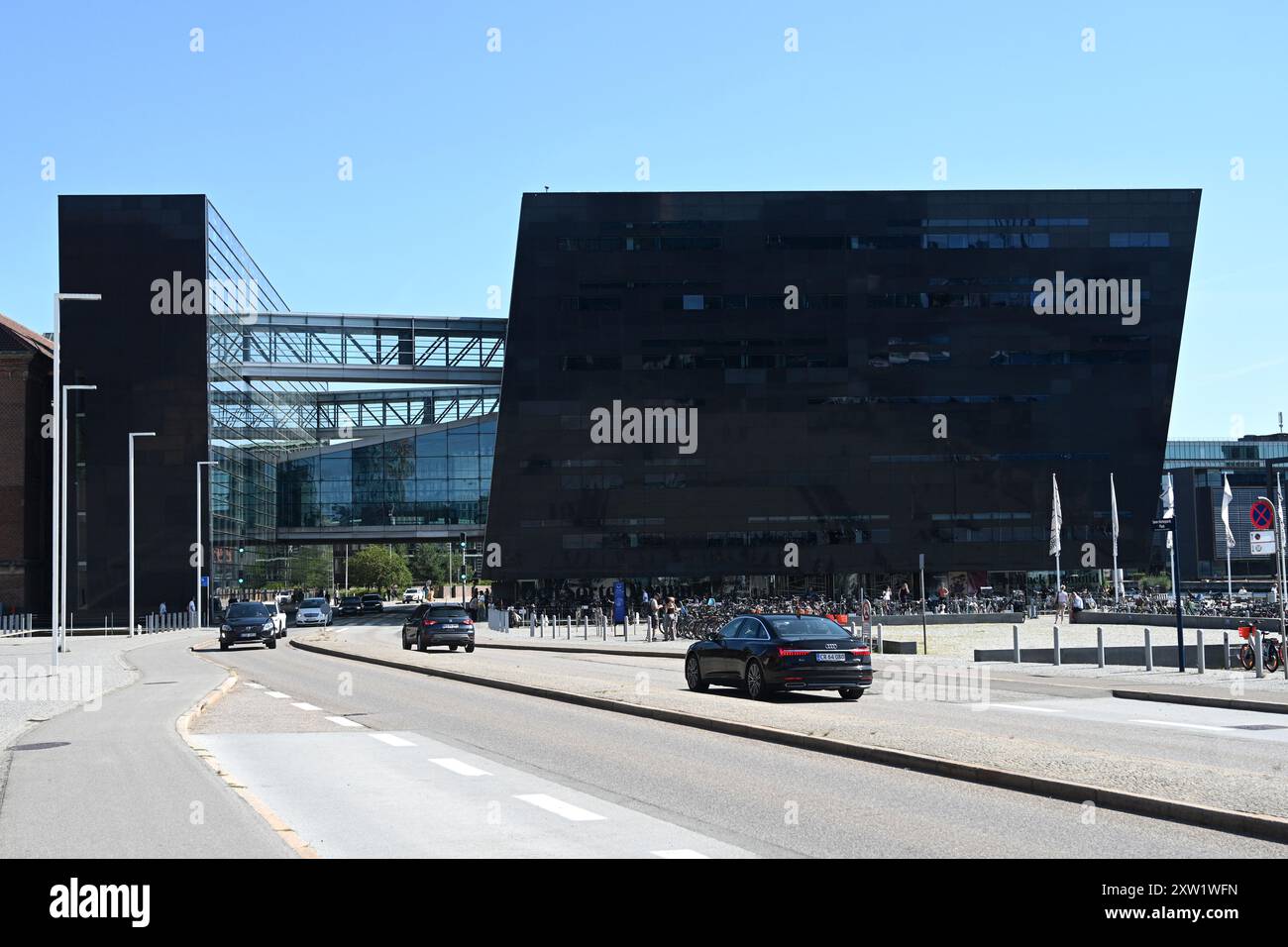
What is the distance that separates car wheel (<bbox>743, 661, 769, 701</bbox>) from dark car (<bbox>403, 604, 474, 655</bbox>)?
20.0 metres

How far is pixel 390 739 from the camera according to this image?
15.7m

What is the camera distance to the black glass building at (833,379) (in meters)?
78.6

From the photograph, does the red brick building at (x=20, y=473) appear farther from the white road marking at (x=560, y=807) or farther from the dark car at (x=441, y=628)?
the white road marking at (x=560, y=807)

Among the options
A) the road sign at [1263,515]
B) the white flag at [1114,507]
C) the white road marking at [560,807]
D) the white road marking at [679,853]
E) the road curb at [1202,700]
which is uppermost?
the white flag at [1114,507]

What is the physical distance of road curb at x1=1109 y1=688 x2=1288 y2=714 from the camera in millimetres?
18875

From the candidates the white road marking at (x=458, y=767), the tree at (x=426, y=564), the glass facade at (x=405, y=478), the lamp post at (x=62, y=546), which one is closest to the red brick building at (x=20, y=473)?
the lamp post at (x=62, y=546)

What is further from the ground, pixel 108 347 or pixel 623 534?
pixel 108 347

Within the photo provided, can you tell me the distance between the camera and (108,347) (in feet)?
254

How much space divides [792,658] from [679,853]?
497 inches

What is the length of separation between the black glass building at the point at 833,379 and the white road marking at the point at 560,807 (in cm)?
6766
